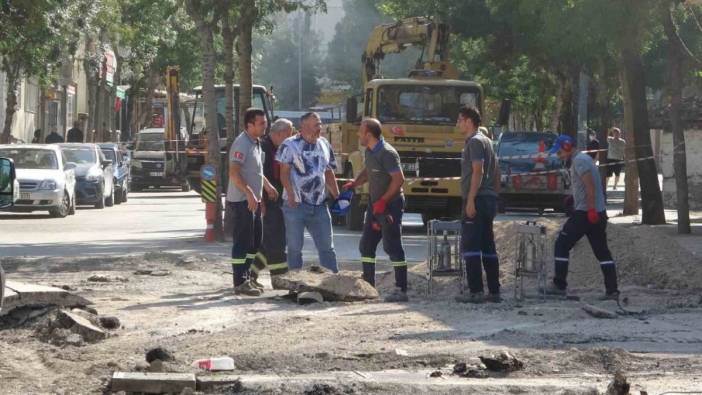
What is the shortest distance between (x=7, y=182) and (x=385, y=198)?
19.2 ft

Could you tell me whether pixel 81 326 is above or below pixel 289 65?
below

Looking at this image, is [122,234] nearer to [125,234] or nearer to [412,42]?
[125,234]

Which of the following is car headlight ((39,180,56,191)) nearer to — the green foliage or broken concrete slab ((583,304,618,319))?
broken concrete slab ((583,304,618,319))

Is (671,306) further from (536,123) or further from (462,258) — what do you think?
(536,123)

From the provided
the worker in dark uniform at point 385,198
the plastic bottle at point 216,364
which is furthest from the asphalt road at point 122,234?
the plastic bottle at point 216,364

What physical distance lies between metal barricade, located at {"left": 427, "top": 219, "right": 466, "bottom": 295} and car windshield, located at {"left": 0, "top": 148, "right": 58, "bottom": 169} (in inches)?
710

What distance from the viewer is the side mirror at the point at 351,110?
26.4 meters

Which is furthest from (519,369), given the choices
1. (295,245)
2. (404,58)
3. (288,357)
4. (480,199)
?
(404,58)

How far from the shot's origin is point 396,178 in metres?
14.1

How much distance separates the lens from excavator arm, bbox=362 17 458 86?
28891 millimetres

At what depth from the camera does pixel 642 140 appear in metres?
27.6

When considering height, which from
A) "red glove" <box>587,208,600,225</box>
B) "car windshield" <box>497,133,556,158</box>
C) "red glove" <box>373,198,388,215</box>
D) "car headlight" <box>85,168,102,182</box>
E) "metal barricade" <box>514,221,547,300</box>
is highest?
"car windshield" <box>497,133,556,158</box>

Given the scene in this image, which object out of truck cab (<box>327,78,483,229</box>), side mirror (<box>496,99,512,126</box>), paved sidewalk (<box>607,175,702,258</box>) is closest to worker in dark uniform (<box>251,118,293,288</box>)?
paved sidewalk (<box>607,175,702,258</box>)

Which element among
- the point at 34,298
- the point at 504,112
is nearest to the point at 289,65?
the point at 504,112
